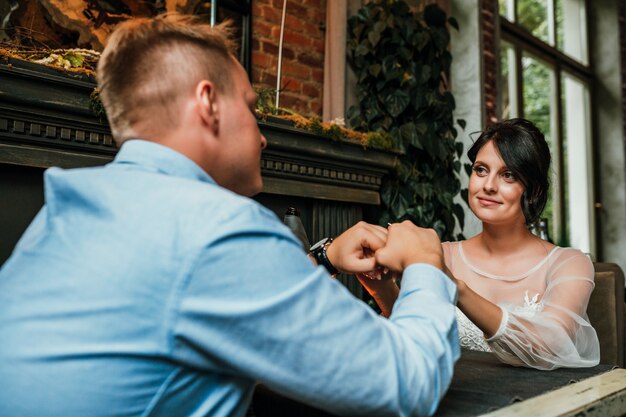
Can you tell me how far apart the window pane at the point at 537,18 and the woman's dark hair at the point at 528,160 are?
3923mm

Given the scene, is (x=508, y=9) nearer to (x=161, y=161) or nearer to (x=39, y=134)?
(x=39, y=134)

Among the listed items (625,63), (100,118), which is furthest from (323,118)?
(625,63)

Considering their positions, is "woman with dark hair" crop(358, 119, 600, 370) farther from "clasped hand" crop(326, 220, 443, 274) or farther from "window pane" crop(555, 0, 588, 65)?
"window pane" crop(555, 0, 588, 65)

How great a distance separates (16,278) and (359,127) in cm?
292

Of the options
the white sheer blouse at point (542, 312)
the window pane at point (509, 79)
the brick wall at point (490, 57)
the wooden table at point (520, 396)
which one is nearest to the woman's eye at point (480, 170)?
the white sheer blouse at point (542, 312)

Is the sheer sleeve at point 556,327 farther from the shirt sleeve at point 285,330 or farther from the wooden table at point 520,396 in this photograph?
the shirt sleeve at point 285,330

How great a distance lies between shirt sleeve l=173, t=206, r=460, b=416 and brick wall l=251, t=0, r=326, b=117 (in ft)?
8.71

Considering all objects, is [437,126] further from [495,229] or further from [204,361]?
[204,361]

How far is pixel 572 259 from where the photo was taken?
6.91 feet

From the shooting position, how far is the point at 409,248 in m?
0.98

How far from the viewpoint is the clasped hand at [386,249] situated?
3.16ft

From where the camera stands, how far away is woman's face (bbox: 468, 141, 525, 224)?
7.62 feet

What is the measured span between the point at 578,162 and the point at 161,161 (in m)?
6.74

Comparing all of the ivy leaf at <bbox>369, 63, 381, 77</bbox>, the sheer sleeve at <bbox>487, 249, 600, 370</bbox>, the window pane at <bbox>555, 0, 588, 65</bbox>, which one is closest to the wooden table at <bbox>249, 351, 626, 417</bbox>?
the sheer sleeve at <bbox>487, 249, 600, 370</bbox>
